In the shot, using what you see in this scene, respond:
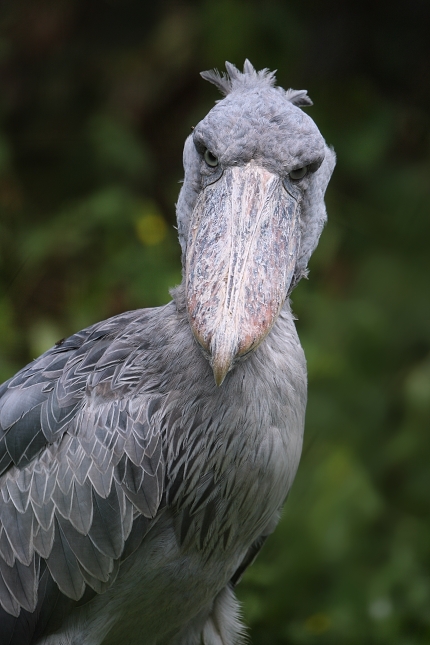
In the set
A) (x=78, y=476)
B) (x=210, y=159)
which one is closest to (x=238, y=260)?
(x=210, y=159)

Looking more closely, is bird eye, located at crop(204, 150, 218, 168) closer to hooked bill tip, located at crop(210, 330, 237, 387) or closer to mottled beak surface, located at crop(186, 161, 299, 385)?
mottled beak surface, located at crop(186, 161, 299, 385)

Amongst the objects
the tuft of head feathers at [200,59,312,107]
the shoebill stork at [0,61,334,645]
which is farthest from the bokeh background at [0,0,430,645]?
the tuft of head feathers at [200,59,312,107]

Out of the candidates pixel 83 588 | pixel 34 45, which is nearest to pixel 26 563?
pixel 83 588

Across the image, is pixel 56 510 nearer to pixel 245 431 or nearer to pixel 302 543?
pixel 245 431

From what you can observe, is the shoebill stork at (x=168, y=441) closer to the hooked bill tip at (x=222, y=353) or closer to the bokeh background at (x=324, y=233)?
the hooked bill tip at (x=222, y=353)

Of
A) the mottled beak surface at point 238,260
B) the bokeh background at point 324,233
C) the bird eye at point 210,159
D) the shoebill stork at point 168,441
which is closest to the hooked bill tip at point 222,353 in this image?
the mottled beak surface at point 238,260

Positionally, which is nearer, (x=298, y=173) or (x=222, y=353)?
(x=222, y=353)

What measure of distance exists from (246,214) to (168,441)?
28.2 inches

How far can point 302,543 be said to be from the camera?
4.12 m

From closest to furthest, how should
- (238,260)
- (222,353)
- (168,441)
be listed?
(222,353)
(238,260)
(168,441)

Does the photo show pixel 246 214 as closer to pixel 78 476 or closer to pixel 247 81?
pixel 247 81

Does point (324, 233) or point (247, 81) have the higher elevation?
point (247, 81)

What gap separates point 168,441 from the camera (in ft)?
8.26

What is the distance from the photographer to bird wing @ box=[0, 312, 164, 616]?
98.5 inches
